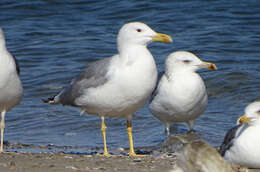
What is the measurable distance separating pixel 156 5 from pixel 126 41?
9215mm

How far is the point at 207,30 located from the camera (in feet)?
46.2

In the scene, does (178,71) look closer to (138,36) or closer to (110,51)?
(138,36)

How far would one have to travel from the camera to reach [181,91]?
328 inches

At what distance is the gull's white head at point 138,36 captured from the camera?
721 cm

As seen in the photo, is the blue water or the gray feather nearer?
the gray feather

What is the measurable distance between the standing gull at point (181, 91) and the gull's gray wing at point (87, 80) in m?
1.33

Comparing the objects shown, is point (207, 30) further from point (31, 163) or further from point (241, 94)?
point (31, 163)

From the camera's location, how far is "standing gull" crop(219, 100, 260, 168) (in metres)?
5.97

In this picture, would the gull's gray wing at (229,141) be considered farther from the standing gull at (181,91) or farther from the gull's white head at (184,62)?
the gull's white head at (184,62)

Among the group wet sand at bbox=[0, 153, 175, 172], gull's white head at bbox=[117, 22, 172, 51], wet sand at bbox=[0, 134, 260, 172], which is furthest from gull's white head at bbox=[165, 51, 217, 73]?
wet sand at bbox=[0, 153, 175, 172]

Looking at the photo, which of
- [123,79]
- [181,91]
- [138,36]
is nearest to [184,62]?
[181,91]

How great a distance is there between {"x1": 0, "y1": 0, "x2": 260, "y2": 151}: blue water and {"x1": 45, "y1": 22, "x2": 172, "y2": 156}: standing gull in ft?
3.99

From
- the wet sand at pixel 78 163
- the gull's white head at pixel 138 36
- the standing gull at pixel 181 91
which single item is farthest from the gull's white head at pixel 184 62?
the wet sand at pixel 78 163

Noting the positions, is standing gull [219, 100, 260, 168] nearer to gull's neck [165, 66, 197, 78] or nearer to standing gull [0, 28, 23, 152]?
gull's neck [165, 66, 197, 78]
